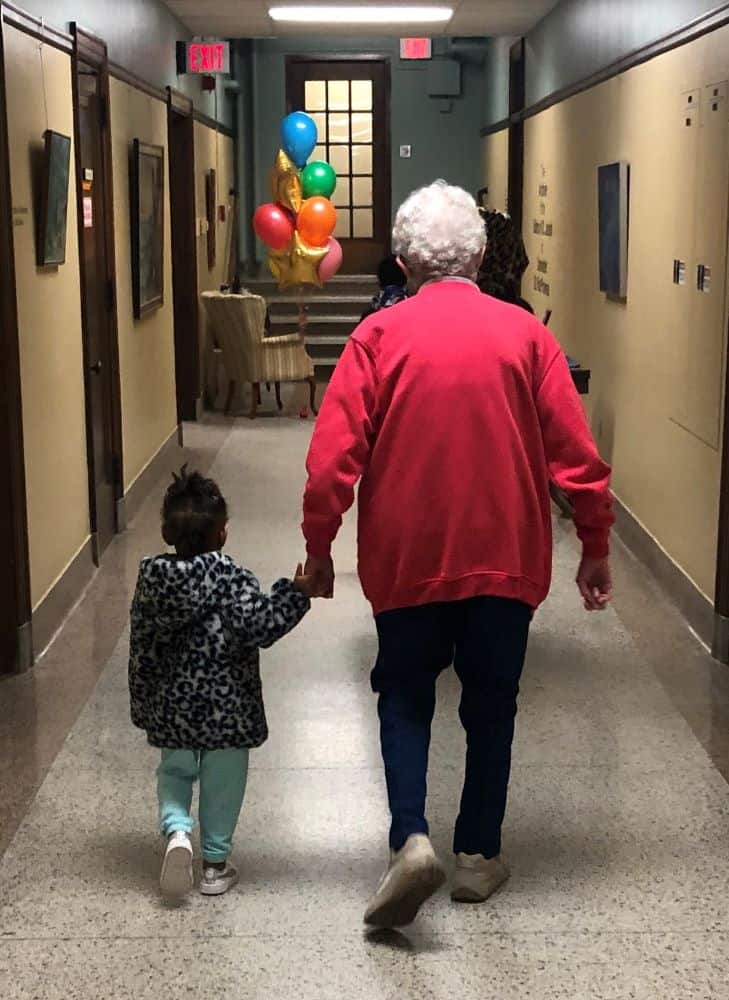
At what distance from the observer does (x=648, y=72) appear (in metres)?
6.04

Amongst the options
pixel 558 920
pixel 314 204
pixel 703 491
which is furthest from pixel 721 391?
pixel 314 204

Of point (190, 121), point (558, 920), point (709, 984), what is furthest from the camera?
point (190, 121)

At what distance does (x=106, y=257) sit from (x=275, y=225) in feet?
16.6

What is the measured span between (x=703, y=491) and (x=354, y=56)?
10.7 m

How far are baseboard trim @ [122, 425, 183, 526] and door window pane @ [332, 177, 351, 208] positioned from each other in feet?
22.2

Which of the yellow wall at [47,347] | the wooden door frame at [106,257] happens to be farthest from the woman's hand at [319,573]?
the wooden door frame at [106,257]

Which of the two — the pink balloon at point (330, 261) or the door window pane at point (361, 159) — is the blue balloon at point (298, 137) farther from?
the door window pane at point (361, 159)

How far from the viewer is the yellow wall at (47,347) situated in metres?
4.74

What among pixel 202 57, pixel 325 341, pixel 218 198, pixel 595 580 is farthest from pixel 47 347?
pixel 325 341

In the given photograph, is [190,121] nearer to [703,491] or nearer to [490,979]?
[703,491]

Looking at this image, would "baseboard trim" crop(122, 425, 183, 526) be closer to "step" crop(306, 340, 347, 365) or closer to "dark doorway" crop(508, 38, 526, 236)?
"dark doorway" crop(508, 38, 526, 236)

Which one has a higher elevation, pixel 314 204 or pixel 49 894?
pixel 314 204

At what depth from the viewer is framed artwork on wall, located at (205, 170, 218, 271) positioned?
11.3 meters

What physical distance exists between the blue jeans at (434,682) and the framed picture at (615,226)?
4044 millimetres
